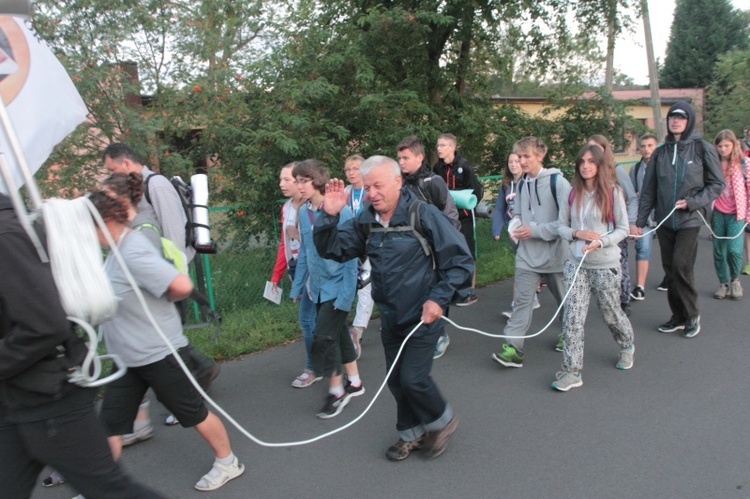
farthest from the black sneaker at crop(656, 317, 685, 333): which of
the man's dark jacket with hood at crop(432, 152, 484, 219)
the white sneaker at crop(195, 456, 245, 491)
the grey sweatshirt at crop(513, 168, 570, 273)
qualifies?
the white sneaker at crop(195, 456, 245, 491)

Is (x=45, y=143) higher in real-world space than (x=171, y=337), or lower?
higher

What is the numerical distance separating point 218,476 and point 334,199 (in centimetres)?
172

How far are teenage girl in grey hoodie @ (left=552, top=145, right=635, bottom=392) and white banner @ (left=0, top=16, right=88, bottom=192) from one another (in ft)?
12.2

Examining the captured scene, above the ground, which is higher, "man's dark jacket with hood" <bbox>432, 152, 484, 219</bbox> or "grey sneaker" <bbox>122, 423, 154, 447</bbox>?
"man's dark jacket with hood" <bbox>432, 152, 484, 219</bbox>

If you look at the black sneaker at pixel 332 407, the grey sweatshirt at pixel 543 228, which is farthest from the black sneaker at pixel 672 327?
the black sneaker at pixel 332 407

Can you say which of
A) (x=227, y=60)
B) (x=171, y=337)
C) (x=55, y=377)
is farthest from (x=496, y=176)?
(x=55, y=377)

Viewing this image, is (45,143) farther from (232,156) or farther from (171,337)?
(232,156)

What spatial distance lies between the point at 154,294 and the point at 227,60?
5537 millimetres

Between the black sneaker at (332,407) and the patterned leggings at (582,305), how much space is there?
1725 millimetres

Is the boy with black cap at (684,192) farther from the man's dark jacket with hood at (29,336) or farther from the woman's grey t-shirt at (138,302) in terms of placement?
the man's dark jacket with hood at (29,336)

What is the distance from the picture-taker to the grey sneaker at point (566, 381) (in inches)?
178

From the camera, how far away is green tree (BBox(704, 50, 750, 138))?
20.9 m

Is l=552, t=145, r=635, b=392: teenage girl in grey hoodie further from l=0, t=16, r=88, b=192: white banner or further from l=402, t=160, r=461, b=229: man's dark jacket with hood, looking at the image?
l=0, t=16, r=88, b=192: white banner

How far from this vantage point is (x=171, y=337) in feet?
10.3
